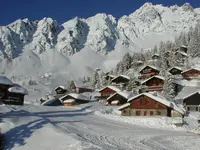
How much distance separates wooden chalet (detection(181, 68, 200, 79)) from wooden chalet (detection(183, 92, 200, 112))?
95.4 feet

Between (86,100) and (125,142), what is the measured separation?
5566 centimetres

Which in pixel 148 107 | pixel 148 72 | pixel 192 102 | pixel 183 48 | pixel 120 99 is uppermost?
pixel 183 48

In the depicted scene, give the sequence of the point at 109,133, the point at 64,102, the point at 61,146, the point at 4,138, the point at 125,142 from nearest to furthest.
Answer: the point at 61,146
the point at 4,138
the point at 125,142
the point at 109,133
the point at 64,102

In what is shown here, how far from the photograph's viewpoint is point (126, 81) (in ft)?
343

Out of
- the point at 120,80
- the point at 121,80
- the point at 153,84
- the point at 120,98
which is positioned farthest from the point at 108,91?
the point at 120,80

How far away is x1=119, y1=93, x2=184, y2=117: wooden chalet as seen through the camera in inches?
2235

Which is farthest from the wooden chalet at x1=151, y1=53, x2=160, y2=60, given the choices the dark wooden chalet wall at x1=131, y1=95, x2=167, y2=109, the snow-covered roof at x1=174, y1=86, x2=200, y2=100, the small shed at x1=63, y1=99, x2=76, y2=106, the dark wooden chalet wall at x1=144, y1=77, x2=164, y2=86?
the dark wooden chalet wall at x1=131, y1=95, x2=167, y2=109

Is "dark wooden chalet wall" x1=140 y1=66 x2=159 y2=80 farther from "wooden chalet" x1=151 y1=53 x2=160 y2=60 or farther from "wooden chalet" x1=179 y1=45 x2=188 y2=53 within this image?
"wooden chalet" x1=179 y1=45 x2=188 y2=53

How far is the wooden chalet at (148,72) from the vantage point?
108 meters

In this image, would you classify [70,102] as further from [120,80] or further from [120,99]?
[120,80]

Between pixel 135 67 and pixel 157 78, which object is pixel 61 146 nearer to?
pixel 157 78

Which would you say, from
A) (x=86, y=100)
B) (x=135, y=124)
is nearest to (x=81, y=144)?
(x=135, y=124)

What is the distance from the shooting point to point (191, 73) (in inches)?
3856

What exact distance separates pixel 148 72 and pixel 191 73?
50.6 feet
